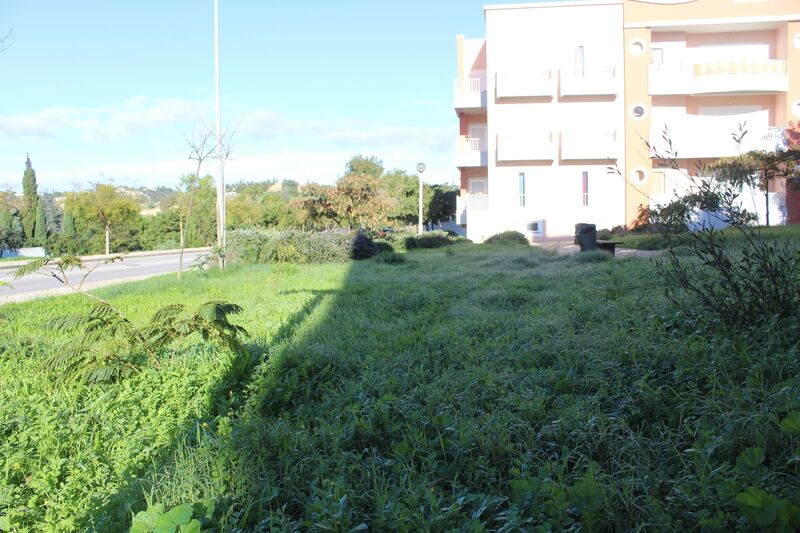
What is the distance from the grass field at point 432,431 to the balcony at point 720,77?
86.5 ft

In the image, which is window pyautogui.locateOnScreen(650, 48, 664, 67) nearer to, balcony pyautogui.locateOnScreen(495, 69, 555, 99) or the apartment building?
the apartment building

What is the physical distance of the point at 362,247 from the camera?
20.9 meters

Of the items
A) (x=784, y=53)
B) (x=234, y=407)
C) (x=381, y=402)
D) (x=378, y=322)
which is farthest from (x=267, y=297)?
(x=784, y=53)

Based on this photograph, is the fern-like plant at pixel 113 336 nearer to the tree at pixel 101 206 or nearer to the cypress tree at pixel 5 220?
the tree at pixel 101 206

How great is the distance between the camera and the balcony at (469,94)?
3183 cm

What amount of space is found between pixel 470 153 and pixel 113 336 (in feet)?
93.8

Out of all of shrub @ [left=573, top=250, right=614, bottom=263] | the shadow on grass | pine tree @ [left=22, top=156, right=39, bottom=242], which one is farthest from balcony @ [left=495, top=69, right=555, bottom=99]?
pine tree @ [left=22, top=156, right=39, bottom=242]

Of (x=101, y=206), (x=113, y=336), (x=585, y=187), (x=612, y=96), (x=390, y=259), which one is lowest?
(x=113, y=336)

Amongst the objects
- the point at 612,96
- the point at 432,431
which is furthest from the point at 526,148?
the point at 432,431

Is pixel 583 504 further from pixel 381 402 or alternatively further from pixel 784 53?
pixel 784 53

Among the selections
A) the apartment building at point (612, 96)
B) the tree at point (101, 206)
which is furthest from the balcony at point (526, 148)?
the tree at point (101, 206)

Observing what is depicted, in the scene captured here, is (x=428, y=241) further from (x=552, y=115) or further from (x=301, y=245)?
(x=552, y=115)

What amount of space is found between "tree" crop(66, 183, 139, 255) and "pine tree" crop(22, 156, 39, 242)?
1938 millimetres

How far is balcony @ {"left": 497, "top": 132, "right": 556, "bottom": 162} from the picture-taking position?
99.8 ft
